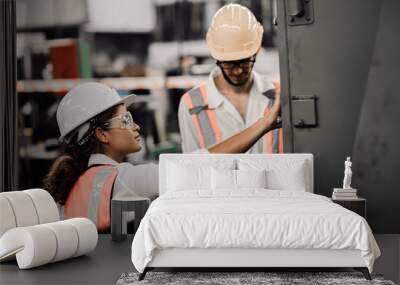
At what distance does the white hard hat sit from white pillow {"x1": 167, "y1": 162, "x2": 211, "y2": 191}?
1.02m

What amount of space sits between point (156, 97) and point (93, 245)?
191 cm

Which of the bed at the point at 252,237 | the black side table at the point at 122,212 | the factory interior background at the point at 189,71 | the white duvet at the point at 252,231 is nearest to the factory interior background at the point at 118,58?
the factory interior background at the point at 189,71

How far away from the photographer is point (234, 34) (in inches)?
252

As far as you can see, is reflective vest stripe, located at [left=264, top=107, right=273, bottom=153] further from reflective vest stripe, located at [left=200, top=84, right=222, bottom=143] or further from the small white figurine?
the small white figurine

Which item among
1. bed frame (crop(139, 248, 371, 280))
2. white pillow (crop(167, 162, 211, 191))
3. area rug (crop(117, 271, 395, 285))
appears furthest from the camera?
white pillow (crop(167, 162, 211, 191))

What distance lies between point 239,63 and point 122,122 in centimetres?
138

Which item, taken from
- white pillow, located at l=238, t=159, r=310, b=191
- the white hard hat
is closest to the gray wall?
white pillow, located at l=238, t=159, r=310, b=191

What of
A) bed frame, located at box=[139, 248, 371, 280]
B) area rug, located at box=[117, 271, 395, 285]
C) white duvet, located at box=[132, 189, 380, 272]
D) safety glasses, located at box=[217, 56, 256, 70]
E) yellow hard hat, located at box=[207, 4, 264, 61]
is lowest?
area rug, located at box=[117, 271, 395, 285]

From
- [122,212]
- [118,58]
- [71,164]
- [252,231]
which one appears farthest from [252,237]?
[118,58]

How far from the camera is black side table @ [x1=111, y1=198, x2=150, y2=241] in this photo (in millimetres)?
5949

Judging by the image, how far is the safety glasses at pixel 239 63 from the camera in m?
6.39

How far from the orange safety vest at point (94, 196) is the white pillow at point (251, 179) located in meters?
1.43

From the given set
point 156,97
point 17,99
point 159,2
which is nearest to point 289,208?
point 156,97

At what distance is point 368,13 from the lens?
6184mm
